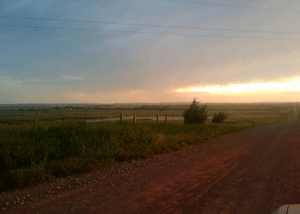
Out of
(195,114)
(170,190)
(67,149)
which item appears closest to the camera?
(170,190)

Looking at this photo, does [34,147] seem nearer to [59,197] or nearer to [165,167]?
[59,197]

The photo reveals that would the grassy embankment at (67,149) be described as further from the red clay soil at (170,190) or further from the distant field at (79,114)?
the distant field at (79,114)

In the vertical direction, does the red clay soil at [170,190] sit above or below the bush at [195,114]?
below

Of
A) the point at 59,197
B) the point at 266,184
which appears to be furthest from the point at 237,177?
the point at 59,197

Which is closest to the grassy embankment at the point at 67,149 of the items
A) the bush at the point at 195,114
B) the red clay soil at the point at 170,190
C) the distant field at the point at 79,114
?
the red clay soil at the point at 170,190

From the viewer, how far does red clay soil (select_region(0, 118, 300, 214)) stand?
4.73 metres

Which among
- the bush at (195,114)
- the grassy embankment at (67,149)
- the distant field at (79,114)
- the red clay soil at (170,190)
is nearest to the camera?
the red clay soil at (170,190)

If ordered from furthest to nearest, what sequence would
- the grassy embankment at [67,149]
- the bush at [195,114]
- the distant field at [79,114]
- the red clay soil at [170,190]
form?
the bush at [195,114], the distant field at [79,114], the grassy embankment at [67,149], the red clay soil at [170,190]

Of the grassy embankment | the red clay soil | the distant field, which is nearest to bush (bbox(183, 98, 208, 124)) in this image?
the distant field

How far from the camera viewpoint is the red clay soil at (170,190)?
473 cm

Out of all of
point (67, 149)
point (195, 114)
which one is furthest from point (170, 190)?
point (195, 114)

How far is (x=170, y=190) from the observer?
5.73m

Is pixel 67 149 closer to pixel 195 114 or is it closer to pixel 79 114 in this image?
pixel 195 114

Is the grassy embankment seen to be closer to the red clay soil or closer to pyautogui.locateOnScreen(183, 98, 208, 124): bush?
the red clay soil
